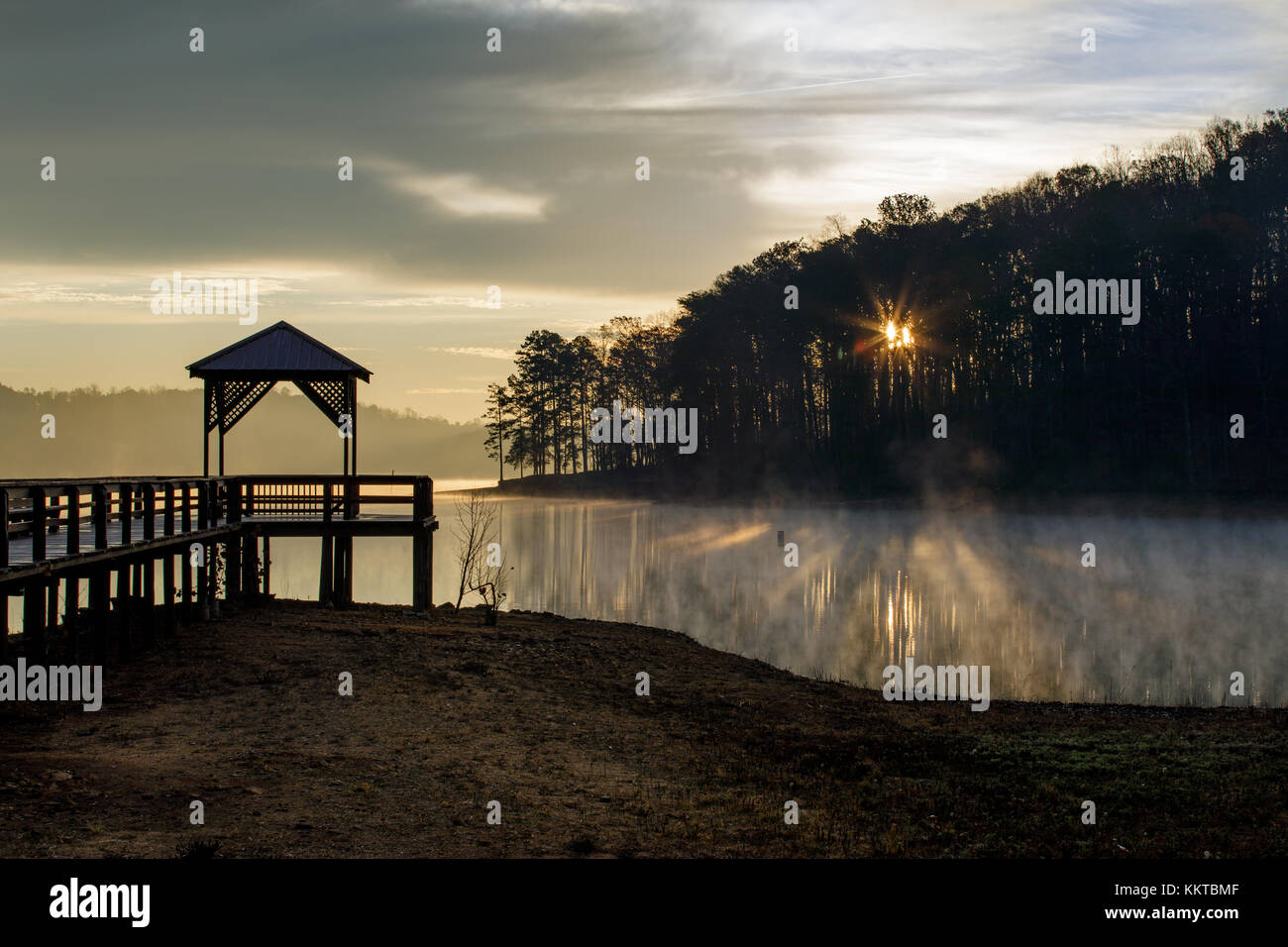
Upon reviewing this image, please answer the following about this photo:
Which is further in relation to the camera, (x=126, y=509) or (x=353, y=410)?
(x=353, y=410)

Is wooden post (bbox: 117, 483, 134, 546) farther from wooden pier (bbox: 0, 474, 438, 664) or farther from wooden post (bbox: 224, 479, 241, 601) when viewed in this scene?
wooden post (bbox: 224, 479, 241, 601)

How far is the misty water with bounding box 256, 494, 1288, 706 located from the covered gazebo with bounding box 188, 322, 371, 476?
8.15 meters

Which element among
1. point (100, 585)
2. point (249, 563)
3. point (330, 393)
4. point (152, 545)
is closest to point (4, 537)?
point (100, 585)

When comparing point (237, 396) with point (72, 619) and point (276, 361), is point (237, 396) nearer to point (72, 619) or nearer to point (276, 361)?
point (276, 361)

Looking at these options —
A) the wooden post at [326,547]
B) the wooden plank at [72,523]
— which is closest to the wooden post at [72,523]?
the wooden plank at [72,523]

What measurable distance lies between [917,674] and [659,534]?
3411 centimetres

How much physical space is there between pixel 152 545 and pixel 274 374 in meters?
9.13

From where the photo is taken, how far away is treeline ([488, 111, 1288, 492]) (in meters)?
56.0

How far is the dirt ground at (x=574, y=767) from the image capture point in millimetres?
8180

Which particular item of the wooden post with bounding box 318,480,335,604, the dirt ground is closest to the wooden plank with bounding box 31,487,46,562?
the dirt ground

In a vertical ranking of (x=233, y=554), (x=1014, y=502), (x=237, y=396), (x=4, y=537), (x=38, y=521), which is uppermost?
(x=237, y=396)

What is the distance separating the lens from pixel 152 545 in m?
16.2

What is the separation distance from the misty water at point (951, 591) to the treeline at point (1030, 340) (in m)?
8.04
